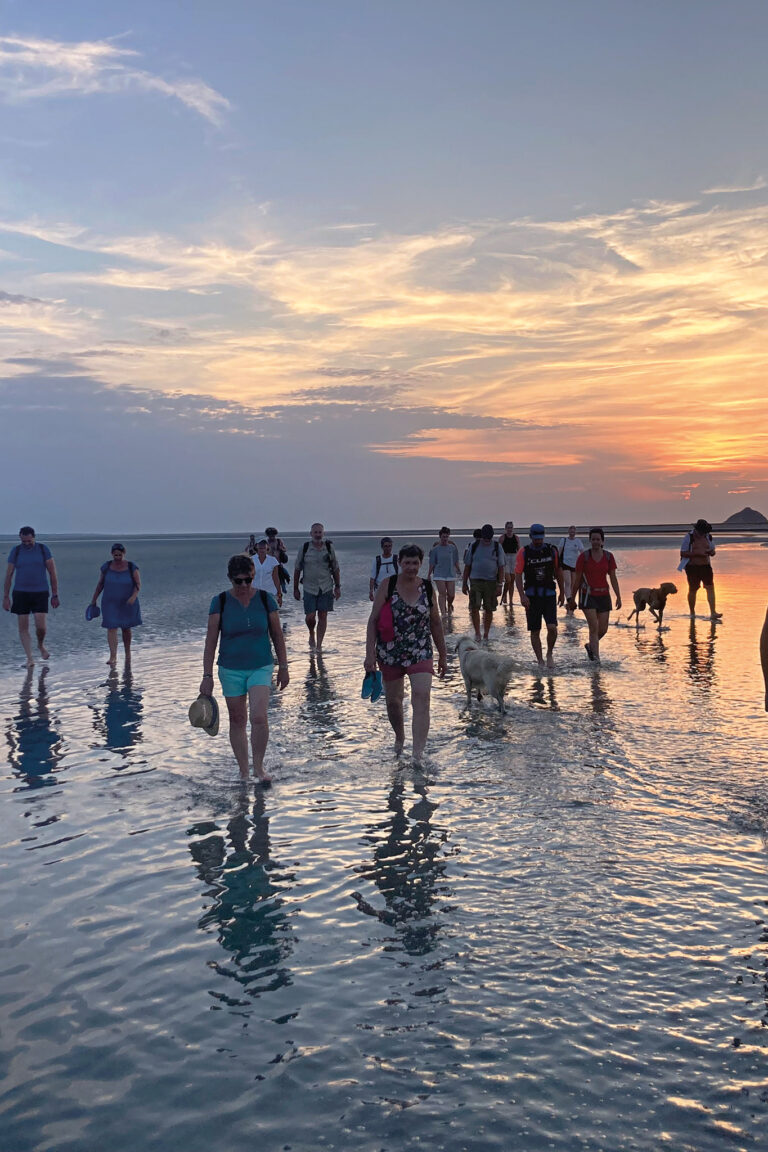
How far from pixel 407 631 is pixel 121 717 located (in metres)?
4.40

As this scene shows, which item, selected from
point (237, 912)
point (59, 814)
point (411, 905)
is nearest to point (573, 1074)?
point (411, 905)

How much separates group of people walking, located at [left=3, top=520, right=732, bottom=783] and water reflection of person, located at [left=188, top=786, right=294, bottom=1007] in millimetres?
1213

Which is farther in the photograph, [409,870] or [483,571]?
[483,571]

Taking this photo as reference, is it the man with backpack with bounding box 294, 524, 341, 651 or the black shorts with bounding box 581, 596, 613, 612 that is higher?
the man with backpack with bounding box 294, 524, 341, 651

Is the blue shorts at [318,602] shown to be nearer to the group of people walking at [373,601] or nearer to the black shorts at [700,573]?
the group of people walking at [373,601]

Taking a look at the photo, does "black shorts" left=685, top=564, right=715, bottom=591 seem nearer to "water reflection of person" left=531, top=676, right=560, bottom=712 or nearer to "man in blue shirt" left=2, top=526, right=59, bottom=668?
"water reflection of person" left=531, top=676, right=560, bottom=712

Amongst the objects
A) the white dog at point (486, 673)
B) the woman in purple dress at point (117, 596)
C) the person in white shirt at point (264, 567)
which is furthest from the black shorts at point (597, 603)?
the woman in purple dress at point (117, 596)

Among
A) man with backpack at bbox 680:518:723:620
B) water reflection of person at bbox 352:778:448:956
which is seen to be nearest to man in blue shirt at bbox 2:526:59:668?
water reflection of person at bbox 352:778:448:956

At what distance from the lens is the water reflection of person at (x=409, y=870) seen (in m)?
5.36

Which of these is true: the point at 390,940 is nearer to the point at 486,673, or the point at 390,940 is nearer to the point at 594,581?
the point at 486,673

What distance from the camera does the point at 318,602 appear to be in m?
16.6

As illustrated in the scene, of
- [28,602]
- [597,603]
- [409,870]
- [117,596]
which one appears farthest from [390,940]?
[28,602]

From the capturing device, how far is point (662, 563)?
48.8 meters

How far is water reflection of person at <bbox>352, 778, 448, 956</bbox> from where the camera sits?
5363 millimetres
